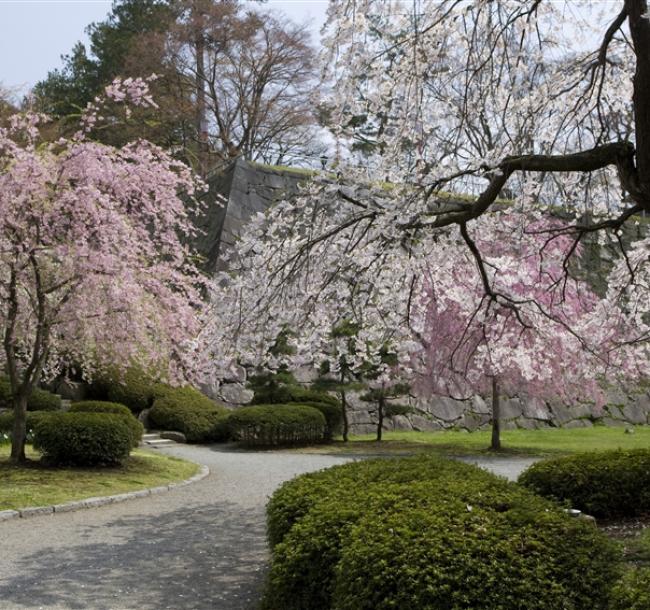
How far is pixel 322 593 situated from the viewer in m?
3.78

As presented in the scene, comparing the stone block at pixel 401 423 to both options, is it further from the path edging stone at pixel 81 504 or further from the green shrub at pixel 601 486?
the green shrub at pixel 601 486

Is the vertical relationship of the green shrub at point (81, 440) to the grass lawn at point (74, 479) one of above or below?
above

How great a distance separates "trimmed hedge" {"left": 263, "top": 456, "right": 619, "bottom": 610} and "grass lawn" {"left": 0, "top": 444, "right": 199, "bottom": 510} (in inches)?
206

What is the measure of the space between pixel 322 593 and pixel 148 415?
46.7ft

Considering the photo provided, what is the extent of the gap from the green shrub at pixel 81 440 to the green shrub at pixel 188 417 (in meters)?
5.49

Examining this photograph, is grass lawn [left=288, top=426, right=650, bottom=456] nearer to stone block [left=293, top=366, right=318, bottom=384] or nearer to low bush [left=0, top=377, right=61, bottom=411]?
stone block [left=293, top=366, right=318, bottom=384]

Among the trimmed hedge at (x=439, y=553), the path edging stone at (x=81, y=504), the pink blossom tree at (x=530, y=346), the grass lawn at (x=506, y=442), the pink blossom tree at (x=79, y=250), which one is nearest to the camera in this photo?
the trimmed hedge at (x=439, y=553)

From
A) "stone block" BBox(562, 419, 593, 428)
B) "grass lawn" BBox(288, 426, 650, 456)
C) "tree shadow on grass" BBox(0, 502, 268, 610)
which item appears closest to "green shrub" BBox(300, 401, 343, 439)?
"grass lawn" BBox(288, 426, 650, 456)

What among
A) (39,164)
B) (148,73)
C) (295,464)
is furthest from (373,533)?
(148,73)

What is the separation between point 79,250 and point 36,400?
7365 millimetres

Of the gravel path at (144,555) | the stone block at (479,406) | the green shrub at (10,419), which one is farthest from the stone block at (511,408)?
the green shrub at (10,419)

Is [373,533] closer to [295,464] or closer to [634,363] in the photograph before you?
[295,464]

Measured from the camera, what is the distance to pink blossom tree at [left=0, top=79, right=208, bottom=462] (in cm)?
987

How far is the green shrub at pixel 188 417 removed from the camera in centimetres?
1662
